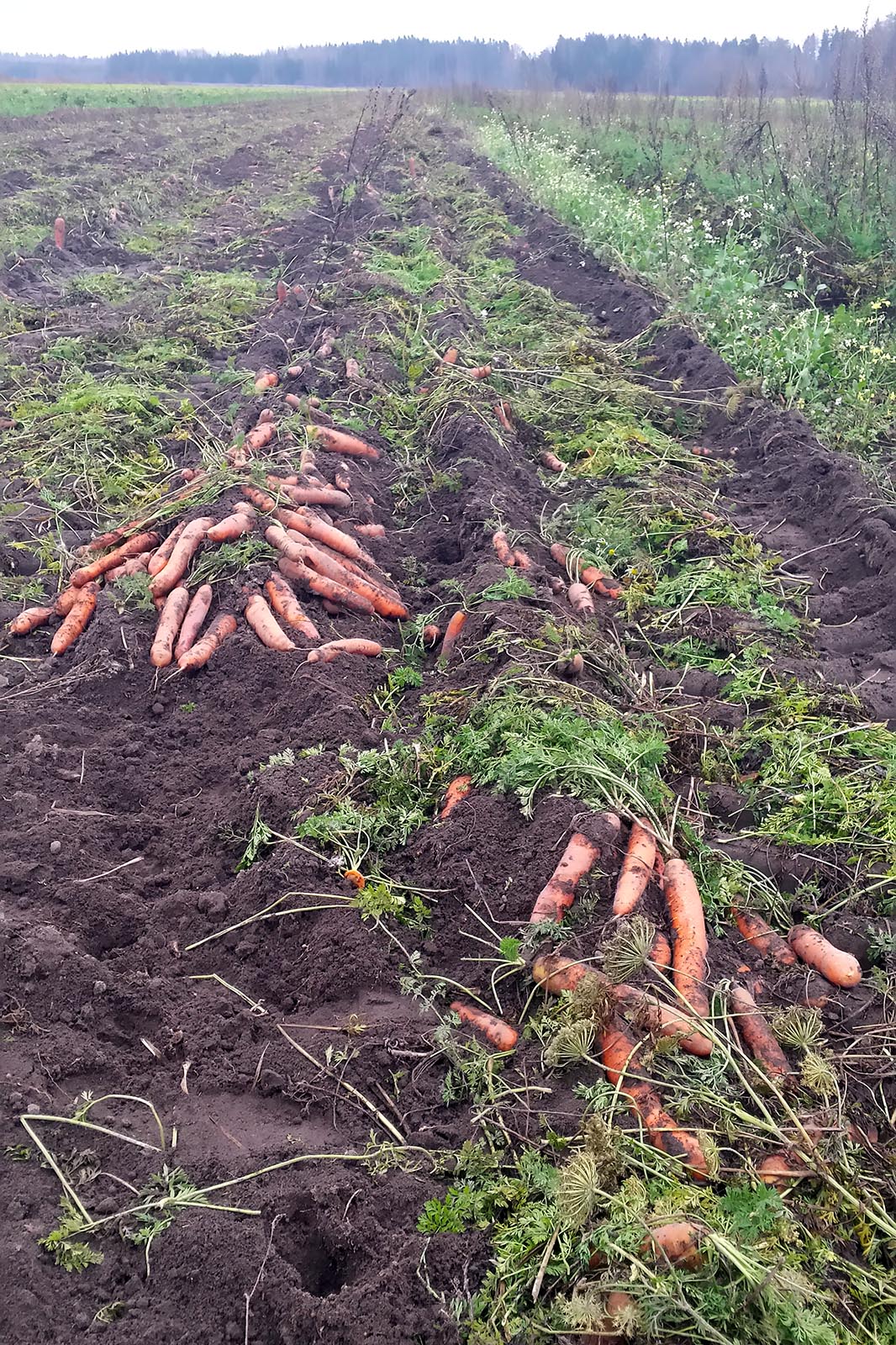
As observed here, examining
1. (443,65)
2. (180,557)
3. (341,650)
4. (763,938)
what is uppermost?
(443,65)

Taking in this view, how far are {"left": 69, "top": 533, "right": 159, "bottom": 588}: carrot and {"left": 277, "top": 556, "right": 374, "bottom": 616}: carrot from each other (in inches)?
37.6

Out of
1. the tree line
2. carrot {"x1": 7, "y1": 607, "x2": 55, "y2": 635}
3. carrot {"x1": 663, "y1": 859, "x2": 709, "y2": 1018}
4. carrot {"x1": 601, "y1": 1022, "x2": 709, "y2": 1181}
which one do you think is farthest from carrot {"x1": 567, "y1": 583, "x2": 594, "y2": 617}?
the tree line

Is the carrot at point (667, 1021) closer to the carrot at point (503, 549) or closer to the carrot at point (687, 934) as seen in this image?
the carrot at point (687, 934)

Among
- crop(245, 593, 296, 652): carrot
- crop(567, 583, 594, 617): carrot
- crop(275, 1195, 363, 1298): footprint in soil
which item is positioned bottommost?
crop(275, 1195, 363, 1298): footprint in soil

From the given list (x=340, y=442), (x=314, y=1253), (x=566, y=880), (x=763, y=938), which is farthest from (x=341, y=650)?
(x=314, y=1253)

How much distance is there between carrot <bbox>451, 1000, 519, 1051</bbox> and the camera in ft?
9.35

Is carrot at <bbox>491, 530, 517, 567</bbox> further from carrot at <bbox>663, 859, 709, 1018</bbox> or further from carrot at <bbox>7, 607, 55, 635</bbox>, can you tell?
carrot at <bbox>7, 607, 55, 635</bbox>

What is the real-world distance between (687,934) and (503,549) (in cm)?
293

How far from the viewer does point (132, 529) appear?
5.56 meters

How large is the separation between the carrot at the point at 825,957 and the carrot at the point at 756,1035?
1.06ft

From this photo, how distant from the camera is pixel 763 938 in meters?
3.21

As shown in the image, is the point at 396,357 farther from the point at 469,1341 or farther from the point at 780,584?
the point at 469,1341

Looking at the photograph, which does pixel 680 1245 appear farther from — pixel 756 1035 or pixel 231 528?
pixel 231 528

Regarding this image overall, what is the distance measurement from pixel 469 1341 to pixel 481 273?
37.8 feet
